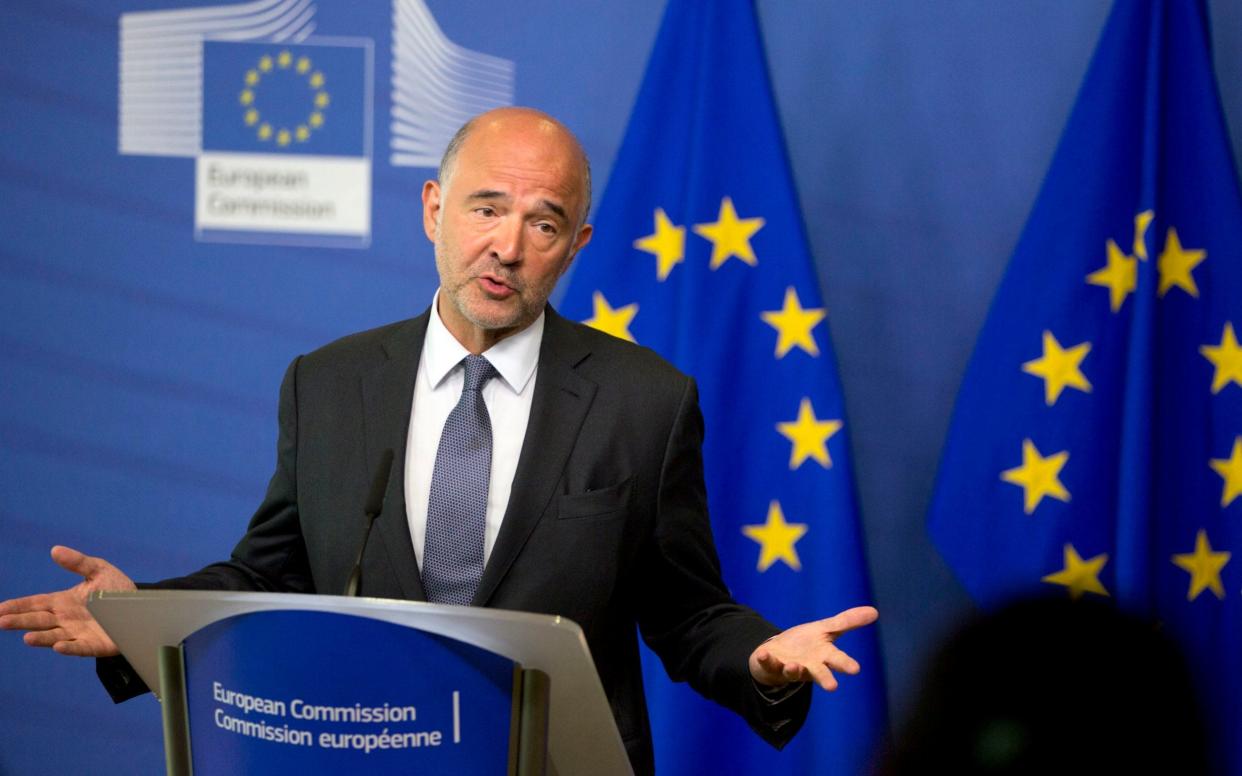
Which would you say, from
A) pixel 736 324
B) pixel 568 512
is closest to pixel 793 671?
pixel 568 512

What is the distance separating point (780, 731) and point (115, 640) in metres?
0.83

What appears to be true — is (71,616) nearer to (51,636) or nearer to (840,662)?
(51,636)

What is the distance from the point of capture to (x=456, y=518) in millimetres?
1871

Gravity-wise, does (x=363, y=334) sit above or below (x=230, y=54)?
below

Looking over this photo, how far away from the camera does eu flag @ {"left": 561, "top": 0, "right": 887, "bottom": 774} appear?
9.46ft

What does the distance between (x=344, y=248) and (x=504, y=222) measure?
4.68 feet

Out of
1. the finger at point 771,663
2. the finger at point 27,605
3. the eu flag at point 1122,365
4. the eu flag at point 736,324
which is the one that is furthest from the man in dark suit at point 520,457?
the eu flag at point 1122,365

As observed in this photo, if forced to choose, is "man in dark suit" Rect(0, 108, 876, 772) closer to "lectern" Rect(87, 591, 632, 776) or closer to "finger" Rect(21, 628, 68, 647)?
"finger" Rect(21, 628, 68, 647)

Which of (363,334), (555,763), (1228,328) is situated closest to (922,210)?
(1228,328)

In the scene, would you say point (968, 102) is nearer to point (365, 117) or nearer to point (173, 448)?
point (365, 117)

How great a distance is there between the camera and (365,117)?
328 cm

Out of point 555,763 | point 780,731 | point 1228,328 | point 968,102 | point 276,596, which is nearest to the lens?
point 276,596

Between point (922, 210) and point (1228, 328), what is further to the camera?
point (922, 210)

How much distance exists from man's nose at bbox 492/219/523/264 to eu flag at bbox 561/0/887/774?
0.98m
